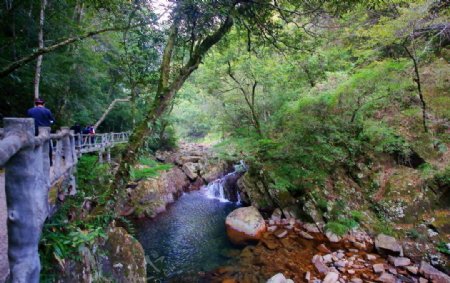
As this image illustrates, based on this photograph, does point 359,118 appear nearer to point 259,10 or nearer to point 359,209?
point 359,209

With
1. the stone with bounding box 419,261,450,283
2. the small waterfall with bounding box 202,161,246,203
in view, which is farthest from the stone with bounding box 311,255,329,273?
the small waterfall with bounding box 202,161,246,203

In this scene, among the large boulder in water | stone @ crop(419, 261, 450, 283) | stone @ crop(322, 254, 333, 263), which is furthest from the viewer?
the large boulder in water

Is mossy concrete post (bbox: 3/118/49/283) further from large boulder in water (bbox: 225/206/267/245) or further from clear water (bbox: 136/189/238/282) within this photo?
large boulder in water (bbox: 225/206/267/245)

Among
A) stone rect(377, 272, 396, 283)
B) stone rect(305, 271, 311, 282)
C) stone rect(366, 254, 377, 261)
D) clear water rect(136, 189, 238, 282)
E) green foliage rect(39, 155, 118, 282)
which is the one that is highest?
green foliage rect(39, 155, 118, 282)

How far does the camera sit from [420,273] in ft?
19.9

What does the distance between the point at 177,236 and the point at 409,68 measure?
10.1 meters

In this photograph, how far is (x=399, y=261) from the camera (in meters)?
6.57

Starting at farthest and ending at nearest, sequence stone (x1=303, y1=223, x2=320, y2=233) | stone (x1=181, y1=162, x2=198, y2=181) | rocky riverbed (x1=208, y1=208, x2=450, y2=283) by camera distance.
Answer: stone (x1=181, y1=162, x2=198, y2=181) → stone (x1=303, y1=223, x2=320, y2=233) → rocky riverbed (x1=208, y1=208, x2=450, y2=283)

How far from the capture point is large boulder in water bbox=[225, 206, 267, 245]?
830 centimetres

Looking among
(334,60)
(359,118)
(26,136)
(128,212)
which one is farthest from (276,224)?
(26,136)

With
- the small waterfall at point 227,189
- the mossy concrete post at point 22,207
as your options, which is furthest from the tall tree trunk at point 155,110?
the small waterfall at point 227,189

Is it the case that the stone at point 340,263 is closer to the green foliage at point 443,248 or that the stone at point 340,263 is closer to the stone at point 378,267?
the stone at point 378,267

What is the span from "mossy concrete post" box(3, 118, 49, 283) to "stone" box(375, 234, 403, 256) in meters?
8.19

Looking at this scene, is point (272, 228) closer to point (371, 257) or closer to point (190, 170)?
point (371, 257)
